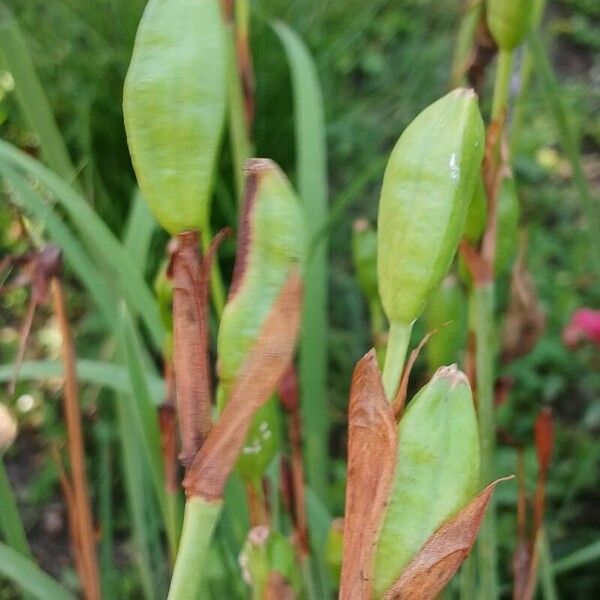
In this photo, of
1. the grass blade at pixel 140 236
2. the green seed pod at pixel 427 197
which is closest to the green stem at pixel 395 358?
the green seed pod at pixel 427 197

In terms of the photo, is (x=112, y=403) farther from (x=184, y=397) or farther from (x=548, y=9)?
(x=548, y=9)

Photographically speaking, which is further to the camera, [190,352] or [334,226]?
[334,226]

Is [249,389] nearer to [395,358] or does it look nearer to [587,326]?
[395,358]

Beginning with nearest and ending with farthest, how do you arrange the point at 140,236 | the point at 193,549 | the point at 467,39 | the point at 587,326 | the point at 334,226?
the point at 193,549, the point at 467,39, the point at 140,236, the point at 587,326, the point at 334,226

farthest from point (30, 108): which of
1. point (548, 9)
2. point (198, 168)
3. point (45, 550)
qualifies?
point (548, 9)

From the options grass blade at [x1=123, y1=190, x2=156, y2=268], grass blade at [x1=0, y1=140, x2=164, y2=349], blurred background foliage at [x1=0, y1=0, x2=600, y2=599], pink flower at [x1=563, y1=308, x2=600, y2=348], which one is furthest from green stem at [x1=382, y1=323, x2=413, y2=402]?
blurred background foliage at [x1=0, y1=0, x2=600, y2=599]

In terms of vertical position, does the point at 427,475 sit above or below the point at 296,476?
above

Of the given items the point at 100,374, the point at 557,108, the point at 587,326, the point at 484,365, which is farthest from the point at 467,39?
the point at 587,326

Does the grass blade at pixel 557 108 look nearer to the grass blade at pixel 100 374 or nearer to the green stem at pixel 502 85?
the green stem at pixel 502 85
